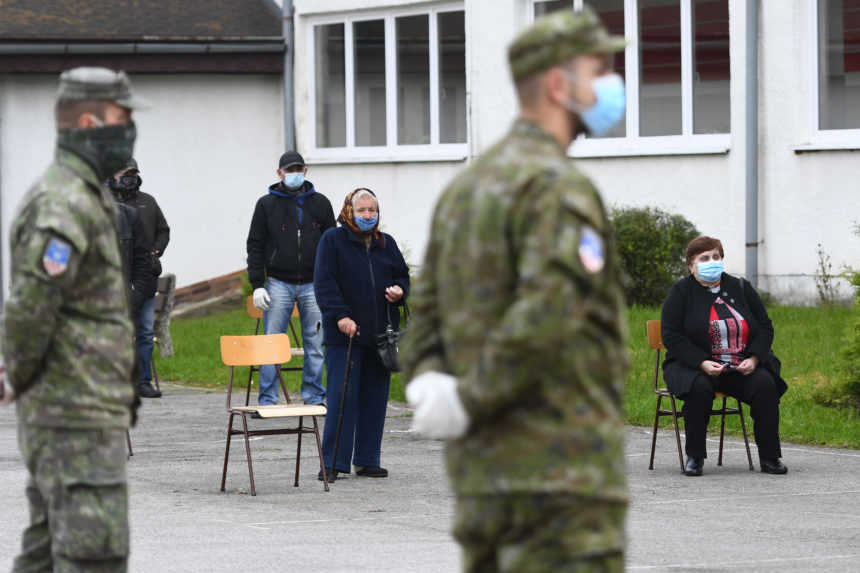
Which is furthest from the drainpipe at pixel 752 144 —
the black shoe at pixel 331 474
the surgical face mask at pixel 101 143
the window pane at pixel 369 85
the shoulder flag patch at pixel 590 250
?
the shoulder flag patch at pixel 590 250

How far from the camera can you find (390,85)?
22.9m

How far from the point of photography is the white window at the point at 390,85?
22.3m

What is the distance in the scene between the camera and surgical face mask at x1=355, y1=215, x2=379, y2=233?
1013cm

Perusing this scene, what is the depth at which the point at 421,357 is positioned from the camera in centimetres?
392

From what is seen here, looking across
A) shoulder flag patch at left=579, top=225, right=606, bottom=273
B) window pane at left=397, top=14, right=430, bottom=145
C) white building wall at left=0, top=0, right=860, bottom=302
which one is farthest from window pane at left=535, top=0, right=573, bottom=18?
shoulder flag patch at left=579, top=225, right=606, bottom=273

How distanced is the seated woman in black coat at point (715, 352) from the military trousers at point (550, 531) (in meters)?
6.66

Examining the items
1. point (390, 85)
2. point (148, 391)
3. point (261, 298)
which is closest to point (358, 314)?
point (261, 298)

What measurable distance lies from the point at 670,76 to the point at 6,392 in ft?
51.9

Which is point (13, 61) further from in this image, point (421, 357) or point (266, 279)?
point (421, 357)

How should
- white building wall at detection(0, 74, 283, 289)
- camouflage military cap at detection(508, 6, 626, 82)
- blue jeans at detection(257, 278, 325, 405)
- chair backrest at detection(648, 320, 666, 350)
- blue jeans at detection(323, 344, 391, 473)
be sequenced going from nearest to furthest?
camouflage military cap at detection(508, 6, 626, 82) < blue jeans at detection(323, 344, 391, 473) < chair backrest at detection(648, 320, 666, 350) < blue jeans at detection(257, 278, 325, 405) < white building wall at detection(0, 74, 283, 289)

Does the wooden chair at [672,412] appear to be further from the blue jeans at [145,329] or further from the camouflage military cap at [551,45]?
the camouflage military cap at [551,45]

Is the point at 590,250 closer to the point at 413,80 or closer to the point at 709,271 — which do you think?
the point at 709,271

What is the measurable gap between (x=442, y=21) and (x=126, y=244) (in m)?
10.9

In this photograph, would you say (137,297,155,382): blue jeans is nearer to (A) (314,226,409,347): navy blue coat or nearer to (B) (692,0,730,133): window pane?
(A) (314,226,409,347): navy blue coat
